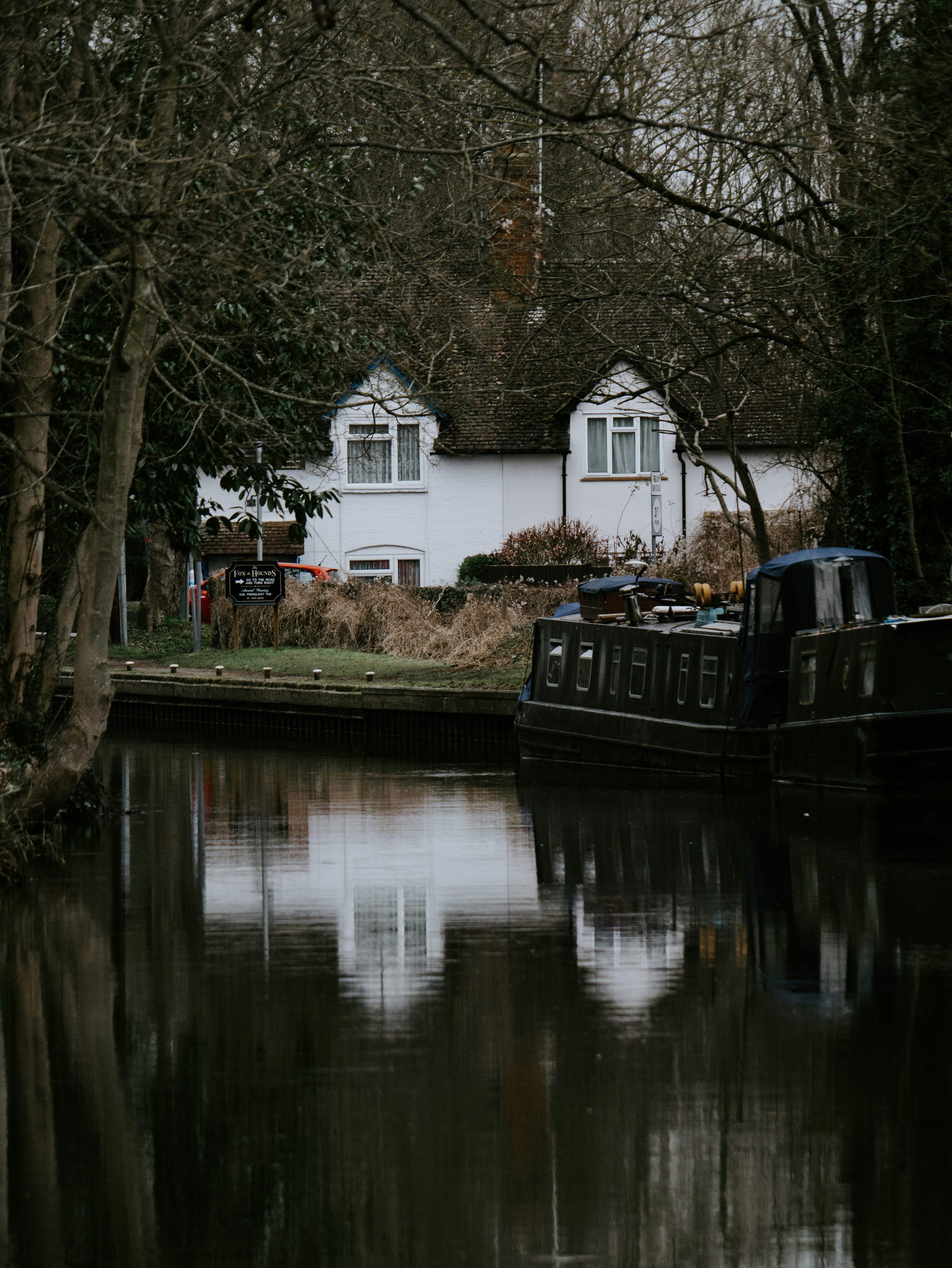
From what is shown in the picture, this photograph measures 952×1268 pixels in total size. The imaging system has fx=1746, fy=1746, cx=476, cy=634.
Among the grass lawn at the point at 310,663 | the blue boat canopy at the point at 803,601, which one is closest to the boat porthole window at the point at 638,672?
the blue boat canopy at the point at 803,601

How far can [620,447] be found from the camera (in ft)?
129

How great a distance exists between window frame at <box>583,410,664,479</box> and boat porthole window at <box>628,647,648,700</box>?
1757 centimetres

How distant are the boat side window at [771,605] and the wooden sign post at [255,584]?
12514mm

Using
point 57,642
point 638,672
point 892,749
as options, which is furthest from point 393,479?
point 57,642

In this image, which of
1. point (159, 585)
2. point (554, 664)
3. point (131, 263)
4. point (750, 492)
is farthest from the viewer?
point (159, 585)

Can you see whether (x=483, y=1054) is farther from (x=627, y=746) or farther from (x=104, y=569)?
(x=627, y=746)

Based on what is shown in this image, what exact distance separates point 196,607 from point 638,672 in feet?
40.1

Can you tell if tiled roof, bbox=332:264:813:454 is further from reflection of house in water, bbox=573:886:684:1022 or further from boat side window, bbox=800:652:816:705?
reflection of house in water, bbox=573:886:684:1022

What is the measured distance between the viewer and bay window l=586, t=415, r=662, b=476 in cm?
3912

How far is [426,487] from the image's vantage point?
39531 millimetres

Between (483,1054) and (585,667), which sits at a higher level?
(585,667)

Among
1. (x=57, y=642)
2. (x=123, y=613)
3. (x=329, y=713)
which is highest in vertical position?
(x=123, y=613)

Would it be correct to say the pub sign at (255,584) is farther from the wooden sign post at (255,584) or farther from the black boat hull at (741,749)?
the black boat hull at (741,749)

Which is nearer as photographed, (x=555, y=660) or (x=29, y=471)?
(x=29, y=471)
